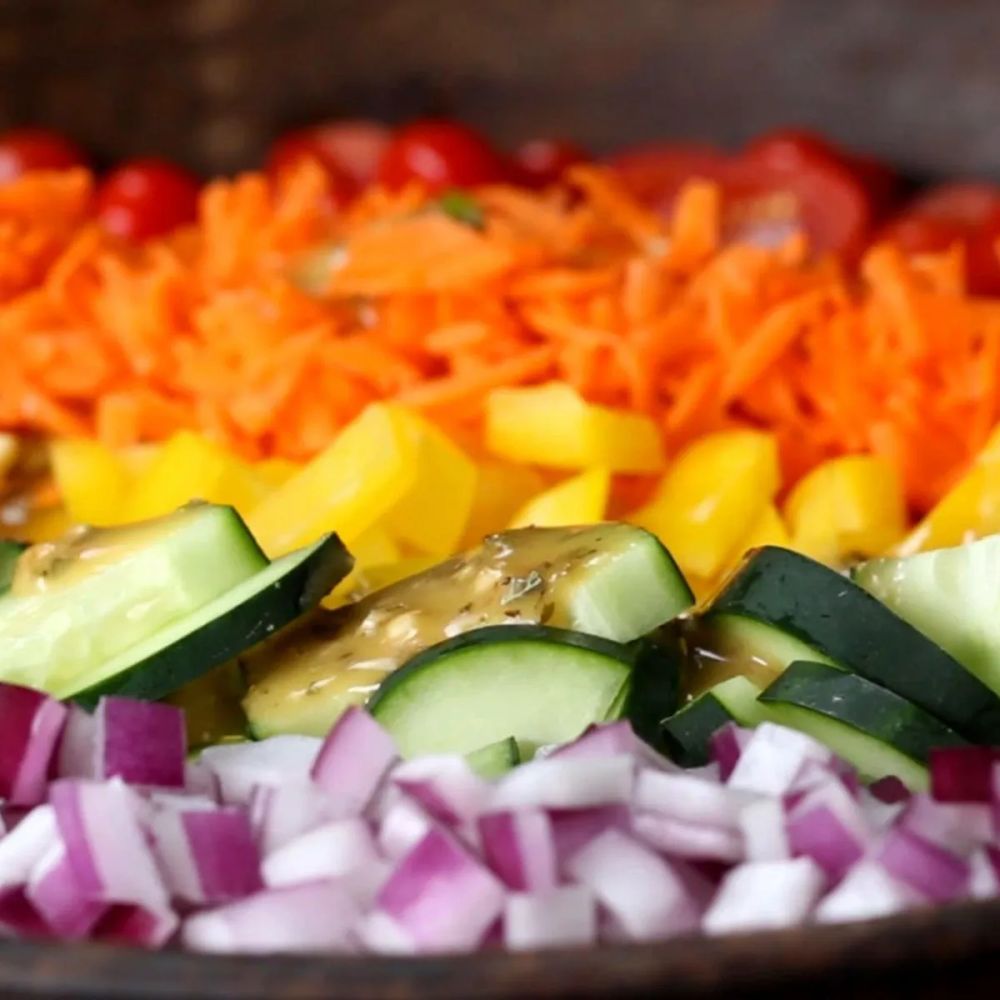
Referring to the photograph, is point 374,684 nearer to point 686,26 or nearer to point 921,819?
point 921,819

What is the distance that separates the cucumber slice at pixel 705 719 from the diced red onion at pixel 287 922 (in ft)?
1.12

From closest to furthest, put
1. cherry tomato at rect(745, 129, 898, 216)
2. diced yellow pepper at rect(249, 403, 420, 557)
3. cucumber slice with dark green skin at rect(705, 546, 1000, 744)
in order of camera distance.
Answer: cucumber slice with dark green skin at rect(705, 546, 1000, 744) < diced yellow pepper at rect(249, 403, 420, 557) < cherry tomato at rect(745, 129, 898, 216)

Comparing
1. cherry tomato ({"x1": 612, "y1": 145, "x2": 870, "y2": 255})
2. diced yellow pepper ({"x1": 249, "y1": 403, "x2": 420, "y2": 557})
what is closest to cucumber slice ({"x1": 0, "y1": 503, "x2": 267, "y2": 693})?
diced yellow pepper ({"x1": 249, "y1": 403, "x2": 420, "y2": 557})

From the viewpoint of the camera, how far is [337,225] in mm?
2410

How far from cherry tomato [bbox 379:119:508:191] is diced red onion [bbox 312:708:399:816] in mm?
1956

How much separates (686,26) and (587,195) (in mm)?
678

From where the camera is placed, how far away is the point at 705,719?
3.48 ft

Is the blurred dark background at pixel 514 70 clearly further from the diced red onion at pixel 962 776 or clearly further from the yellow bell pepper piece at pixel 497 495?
the diced red onion at pixel 962 776

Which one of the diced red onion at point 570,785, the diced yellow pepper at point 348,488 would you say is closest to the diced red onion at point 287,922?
the diced red onion at point 570,785

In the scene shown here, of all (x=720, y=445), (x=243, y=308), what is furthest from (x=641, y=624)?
(x=243, y=308)

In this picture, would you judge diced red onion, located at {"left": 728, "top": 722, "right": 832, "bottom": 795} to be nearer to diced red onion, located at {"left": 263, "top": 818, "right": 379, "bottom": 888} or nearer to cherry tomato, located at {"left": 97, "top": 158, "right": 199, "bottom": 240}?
diced red onion, located at {"left": 263, "top": 818, "right": 379, "bottom": 888}

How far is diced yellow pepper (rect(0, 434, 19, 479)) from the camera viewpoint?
6.18ft

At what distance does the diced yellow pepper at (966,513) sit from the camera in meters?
1.59

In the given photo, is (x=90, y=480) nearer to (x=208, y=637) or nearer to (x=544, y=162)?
(x=208, y=637)
